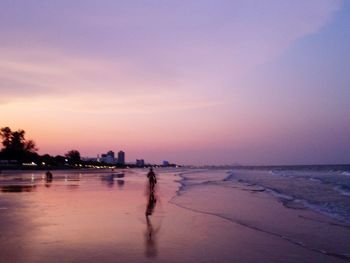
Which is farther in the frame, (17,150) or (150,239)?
(17,150)

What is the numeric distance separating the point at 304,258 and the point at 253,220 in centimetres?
755

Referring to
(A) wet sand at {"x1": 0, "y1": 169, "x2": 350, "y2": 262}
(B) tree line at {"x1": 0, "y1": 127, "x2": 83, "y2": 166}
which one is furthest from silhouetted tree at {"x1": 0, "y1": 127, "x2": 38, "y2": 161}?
(A) wet sand at {"x1": 0, "y1": 169, "x2": 350, "y2": 262}

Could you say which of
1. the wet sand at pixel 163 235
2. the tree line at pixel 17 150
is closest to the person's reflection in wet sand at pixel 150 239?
the wet sand at pixel 163 235

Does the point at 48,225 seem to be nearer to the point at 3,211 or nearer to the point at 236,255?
the point at 3,211

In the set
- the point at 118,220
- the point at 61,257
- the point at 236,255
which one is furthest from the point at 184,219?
the point at 61,257

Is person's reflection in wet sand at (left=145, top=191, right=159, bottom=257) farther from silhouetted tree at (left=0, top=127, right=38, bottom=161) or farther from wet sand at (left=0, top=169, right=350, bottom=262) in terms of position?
silhouetted tree at (left=0, top=127, right=38, bottom=161)

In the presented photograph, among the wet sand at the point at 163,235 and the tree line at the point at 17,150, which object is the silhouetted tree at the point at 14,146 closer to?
the tree line at the point at 17,150

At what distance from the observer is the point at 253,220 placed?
18.7 m

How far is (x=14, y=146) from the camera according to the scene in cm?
14312

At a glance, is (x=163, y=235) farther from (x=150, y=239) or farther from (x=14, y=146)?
(x=14, y=146)

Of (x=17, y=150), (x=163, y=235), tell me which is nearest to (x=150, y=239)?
(x=163, y=235)

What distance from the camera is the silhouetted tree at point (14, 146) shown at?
13862cm

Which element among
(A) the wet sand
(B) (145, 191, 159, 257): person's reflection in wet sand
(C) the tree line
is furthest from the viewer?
(C) the tree line

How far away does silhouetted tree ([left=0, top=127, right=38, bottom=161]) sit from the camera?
5458 inches
